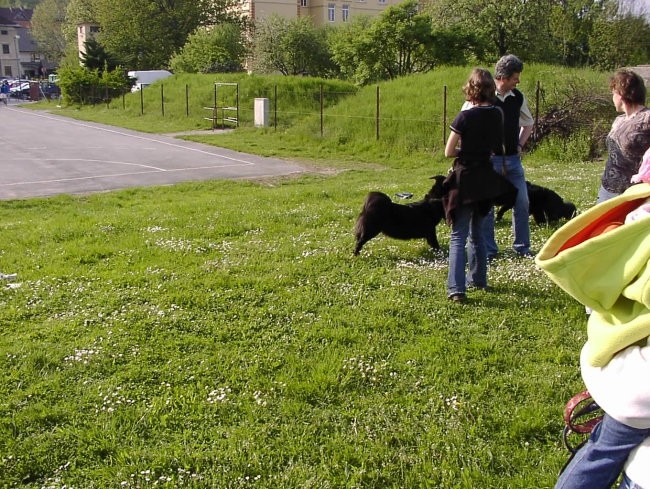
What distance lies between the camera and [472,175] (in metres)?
5.32

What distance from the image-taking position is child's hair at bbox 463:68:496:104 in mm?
5105

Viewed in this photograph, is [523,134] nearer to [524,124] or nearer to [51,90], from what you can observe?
[524,124]

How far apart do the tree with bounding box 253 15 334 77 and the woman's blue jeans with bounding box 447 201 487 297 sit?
131ft

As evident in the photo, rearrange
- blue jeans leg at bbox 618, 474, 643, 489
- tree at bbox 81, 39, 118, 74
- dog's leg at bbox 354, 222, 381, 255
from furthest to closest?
tree at bbox 81, 39, 118, 74
dog's leg at bbox 354, 222, 381, 255
blue jeans leg at bbox 618, 474, 643, 489

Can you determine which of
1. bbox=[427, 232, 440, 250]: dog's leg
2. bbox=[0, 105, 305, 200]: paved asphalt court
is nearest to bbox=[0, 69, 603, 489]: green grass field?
bbox=[427, 232, 440, 250]: dog's leg

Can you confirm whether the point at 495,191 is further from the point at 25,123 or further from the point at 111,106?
the point at 111,106

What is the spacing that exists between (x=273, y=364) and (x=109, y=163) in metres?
15.0

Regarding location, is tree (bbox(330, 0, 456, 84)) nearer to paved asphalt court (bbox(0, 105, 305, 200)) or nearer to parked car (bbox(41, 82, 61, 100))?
paved asphalt court (bbox(0, 105, 305, 200))

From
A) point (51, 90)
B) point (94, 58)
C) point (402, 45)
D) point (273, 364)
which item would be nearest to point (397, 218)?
point (273, 364)

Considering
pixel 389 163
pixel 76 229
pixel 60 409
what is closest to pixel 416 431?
pixel 60 409

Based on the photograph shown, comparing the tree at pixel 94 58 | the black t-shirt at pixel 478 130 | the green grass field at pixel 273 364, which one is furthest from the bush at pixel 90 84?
the black t-shirt at pixel 478 130

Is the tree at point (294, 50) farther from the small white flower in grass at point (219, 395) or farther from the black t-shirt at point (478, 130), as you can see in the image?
the small white flower in grass at point (219, 395)

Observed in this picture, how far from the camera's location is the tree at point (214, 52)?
1758 inches

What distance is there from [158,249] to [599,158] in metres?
12.8
